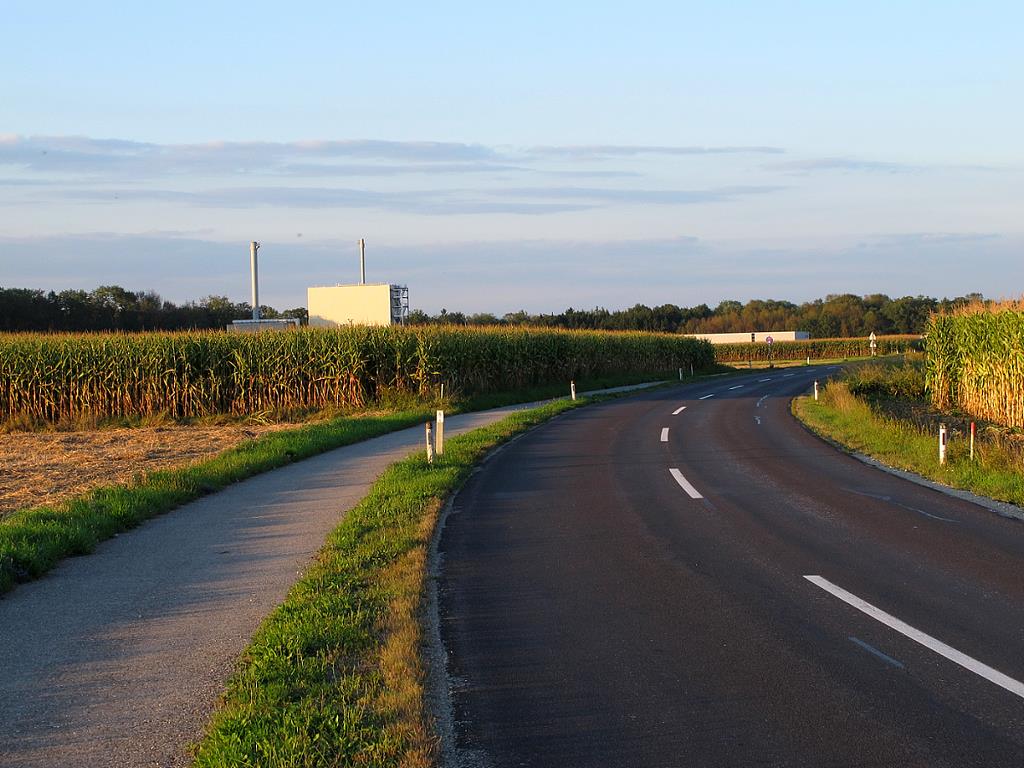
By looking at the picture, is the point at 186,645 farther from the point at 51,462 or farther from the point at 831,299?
the point at 831,299

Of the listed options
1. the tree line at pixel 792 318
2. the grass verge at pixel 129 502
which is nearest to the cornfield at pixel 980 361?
the grass verge at pixel 129 502

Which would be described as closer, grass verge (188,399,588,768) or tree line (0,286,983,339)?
grass verge (188,399,588,768)

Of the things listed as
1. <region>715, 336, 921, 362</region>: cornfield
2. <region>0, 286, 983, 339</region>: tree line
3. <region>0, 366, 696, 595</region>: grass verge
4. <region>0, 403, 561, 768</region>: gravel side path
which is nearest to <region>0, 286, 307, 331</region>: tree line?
<region>0, 286, 983, 339</region>: tree line

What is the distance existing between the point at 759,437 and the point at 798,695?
57.5ft

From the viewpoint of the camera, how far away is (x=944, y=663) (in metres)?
6.36

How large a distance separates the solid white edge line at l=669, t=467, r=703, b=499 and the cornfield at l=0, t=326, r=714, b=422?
1780 cm

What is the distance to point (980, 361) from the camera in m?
27.8

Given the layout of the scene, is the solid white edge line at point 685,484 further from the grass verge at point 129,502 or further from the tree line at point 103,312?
the tree line at point 103,312

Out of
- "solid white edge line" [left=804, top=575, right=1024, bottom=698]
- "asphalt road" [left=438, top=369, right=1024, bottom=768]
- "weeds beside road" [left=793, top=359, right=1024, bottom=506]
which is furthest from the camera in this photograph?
"weeds beside road" [left=793, top=359, right=1024, bottom=506]

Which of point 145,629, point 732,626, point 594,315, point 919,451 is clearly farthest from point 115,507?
point 594,315

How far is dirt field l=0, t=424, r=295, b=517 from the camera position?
51.1ft

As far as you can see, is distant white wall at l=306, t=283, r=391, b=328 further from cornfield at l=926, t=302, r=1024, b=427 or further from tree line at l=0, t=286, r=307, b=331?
cornfield at l=926, t=302, r=1024, b=427

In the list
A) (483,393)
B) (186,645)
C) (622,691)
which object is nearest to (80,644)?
(186,645)

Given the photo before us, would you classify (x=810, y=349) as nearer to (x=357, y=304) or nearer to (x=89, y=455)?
(x=357, y=304)
